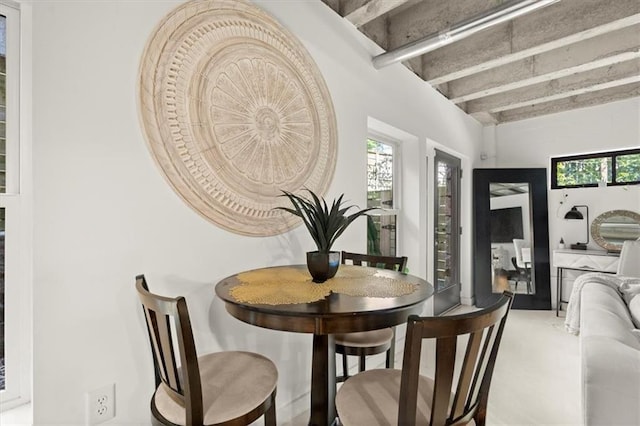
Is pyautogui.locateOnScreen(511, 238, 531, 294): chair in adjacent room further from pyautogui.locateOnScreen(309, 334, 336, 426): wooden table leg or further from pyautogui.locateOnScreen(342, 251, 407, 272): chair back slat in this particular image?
pyautogui.locateOnScreen(309, 334, 336, 426): wooden table leg

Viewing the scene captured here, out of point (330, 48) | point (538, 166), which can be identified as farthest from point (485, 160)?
point (330, 48)

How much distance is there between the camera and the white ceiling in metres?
2.38

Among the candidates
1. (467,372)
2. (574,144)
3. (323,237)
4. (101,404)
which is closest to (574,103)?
(574,144)

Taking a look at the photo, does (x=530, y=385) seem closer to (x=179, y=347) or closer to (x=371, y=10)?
(x=179, y=347)

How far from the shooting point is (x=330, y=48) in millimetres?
2342

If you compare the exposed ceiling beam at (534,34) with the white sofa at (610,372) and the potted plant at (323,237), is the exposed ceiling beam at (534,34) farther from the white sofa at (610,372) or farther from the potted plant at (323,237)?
the potted plant at (323,237)

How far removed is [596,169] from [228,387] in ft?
Answer: 16.5

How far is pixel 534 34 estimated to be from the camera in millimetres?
2643

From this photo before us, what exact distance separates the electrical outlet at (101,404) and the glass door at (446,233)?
328cm

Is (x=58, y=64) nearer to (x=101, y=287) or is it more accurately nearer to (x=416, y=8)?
(x=101, y=287)

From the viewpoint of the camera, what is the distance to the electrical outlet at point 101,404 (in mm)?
1261

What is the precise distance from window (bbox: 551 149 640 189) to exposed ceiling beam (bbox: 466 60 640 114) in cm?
93

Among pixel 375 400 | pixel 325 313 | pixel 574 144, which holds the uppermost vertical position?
pixel 574 144

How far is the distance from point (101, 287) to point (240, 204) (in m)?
0.72
